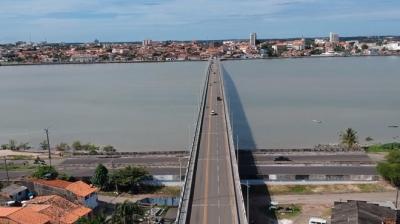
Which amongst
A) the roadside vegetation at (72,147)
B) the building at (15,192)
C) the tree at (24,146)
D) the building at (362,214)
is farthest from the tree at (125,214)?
the tree at (24,146)

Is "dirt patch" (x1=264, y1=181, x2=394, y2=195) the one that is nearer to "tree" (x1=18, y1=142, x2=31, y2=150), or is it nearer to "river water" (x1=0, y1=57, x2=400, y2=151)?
"river water" (x1=0, y1=57, x2=400, y2=151)

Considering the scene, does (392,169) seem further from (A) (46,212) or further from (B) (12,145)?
(B) (12,145)

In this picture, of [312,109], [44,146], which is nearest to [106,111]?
[44,146]

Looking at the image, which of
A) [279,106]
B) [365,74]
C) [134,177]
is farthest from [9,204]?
[365,74]

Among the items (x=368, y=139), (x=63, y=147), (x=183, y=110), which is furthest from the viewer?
(x=183, y=110)

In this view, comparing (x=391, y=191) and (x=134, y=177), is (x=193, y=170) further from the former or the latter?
(x=391, y=191)

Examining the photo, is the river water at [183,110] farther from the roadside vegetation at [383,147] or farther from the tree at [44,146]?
the roadside vegetation at [383,147]
